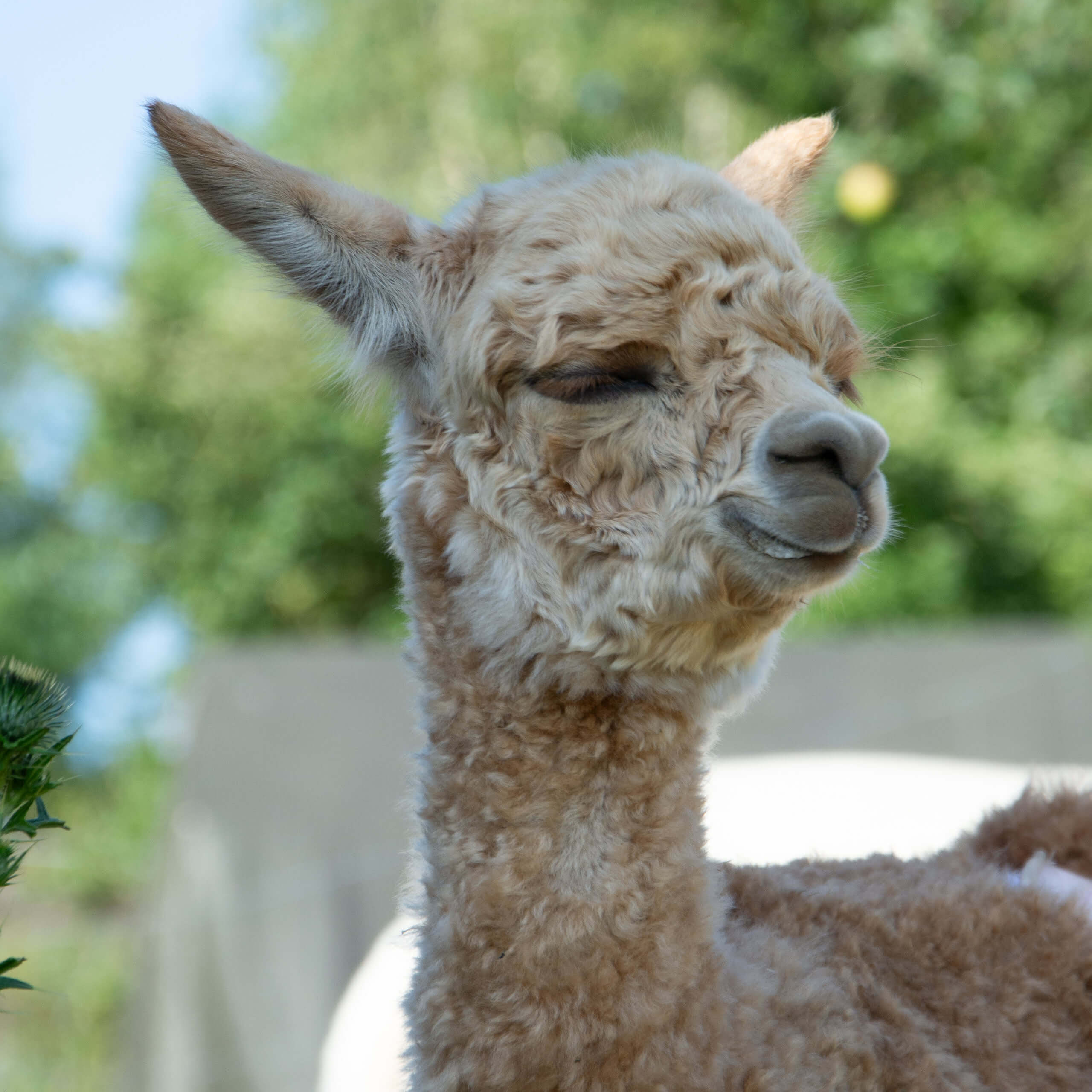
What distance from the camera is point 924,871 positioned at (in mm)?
1812

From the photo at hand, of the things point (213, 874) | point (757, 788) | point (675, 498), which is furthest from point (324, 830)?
point (675, 498)

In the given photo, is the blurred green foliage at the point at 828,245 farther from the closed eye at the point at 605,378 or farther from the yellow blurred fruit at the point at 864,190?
the closed eye at the point at 605,378

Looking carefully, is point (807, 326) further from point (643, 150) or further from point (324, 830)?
point (324, 830)

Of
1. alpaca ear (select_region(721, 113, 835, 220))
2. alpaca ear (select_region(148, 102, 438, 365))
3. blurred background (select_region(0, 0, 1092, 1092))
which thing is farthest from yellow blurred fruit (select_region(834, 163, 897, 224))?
alpaca ear (select_region(148, 102, 438, 365))

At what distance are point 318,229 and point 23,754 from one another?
31.8 inches

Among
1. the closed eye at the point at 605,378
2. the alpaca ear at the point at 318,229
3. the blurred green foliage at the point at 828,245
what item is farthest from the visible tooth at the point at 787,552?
the blurred green foliage at the point at 828,245

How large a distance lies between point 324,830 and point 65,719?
14.9ft

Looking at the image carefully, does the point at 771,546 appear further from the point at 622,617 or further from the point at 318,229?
the point at 318,229

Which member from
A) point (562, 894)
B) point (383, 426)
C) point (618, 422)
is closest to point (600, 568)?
point (618, 422)

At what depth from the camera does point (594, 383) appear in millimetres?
1436

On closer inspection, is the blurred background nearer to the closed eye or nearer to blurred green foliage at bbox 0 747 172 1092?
blurred green foliage at bbox 0 747 172 1092

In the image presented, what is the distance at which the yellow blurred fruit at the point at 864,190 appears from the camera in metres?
9.52

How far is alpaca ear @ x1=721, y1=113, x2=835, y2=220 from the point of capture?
1.92 metres

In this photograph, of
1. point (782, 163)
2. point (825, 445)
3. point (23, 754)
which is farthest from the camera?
point (782, 163)
